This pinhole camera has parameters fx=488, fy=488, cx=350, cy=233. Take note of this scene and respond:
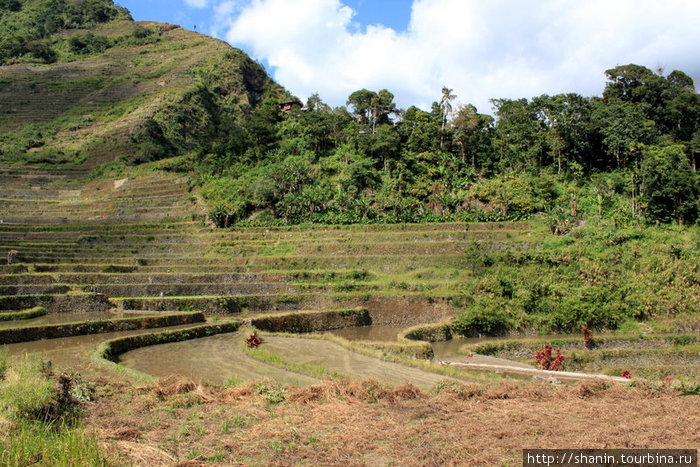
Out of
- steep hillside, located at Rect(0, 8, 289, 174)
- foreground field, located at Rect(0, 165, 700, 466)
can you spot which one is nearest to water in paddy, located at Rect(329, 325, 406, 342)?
foreground field, located at Rect(0, 165, 700, 466)

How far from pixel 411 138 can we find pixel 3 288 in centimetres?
2911

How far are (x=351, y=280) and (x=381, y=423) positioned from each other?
57.8 ft

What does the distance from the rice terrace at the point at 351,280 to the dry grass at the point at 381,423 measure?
5 cm

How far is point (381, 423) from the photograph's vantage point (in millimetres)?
7789

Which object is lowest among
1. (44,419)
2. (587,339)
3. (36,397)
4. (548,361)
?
(548,361)

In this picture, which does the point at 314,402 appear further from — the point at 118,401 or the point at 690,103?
the point at 690,103

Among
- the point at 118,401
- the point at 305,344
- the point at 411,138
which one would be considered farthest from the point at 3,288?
the point at 411,138

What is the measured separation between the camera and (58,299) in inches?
842

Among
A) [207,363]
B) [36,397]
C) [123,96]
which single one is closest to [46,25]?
[123,96]

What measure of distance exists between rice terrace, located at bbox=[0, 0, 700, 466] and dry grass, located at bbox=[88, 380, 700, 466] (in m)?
0.05

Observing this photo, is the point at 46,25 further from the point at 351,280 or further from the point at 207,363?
the point at 207,363

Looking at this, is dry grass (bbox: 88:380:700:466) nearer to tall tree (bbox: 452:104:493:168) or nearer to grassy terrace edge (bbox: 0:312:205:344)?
grassy terrace edge (bbox: 0:312:205:344)

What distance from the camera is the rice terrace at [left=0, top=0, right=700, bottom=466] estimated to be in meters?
7.42

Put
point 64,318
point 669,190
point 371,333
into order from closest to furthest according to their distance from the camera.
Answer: point 64,318
point 371,333
point 669,190
